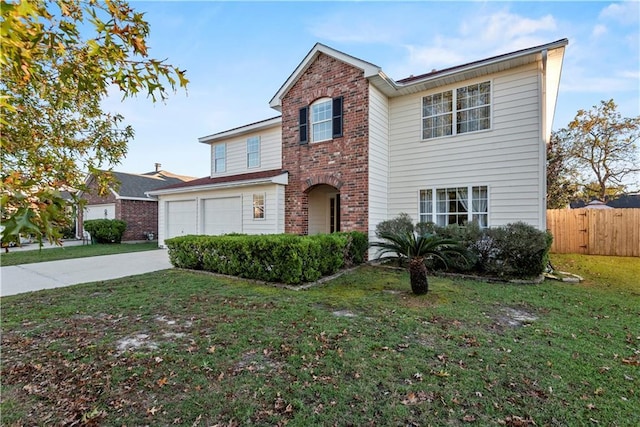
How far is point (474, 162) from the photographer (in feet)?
31.6

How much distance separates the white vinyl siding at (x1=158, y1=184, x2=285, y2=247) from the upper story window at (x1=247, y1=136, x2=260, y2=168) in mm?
2076

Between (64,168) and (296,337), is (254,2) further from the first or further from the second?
(296,337)

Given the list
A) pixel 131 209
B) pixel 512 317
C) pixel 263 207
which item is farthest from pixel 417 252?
pixel 131 209

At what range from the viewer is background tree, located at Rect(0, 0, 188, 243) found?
1.22 m

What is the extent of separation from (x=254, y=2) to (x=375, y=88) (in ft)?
16.2

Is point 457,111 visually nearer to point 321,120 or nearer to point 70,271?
point 321,120

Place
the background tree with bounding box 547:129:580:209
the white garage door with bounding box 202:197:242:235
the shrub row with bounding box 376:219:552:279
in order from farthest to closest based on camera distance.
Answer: the background tree with bounding box 547:129:580:209
the white garage door with bounding box 202:197:242:235
the shrub row with bounding box 376:219:552:279

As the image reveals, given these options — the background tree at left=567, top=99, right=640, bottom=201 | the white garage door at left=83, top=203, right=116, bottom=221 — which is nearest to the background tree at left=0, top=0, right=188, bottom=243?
the white garage door at left=83, top=203, right=116, bottom=221

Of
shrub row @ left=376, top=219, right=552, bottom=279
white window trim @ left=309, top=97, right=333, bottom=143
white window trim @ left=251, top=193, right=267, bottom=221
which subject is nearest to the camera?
shrub row @ left=376, top=219, right=552, bottom=279

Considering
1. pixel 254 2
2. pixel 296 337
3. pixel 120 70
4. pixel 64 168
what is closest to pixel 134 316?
pixel 296 337

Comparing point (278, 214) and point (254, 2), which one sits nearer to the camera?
point (254, 2)

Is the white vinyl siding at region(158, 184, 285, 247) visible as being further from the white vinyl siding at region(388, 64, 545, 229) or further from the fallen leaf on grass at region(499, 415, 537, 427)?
the fallen leaf on grass at region(499, 415, 537, 427)

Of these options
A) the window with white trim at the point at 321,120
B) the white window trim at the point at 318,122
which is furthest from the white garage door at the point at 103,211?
the window with white trim at the point at 321,120

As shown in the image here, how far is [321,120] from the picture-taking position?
11.3 m
